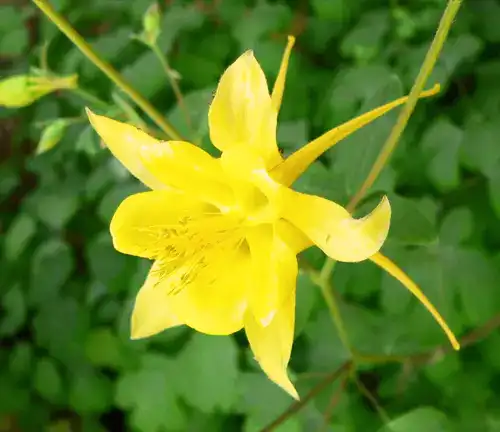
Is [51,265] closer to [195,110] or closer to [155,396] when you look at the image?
→ [155,396]

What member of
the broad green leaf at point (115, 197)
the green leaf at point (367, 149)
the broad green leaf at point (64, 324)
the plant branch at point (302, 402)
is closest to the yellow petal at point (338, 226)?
the green leaf at point (367, 149)

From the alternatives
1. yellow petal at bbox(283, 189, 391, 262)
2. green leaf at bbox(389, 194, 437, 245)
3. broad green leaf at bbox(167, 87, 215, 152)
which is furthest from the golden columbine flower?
broad green leaf at bbox(167, 87, 215, 152)

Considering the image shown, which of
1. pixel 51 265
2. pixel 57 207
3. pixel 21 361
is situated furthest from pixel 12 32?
pixel 21 361

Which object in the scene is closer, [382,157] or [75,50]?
[382,157]

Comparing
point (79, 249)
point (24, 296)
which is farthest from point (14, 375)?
point (79, 249)

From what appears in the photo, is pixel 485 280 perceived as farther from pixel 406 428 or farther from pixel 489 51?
pixel 489 51

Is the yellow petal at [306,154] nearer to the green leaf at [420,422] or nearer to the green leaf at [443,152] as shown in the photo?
the green leaf at [420,422]
